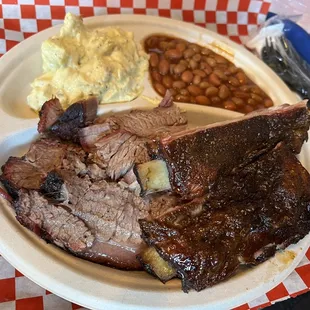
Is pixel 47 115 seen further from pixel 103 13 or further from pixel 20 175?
pixel 103 13

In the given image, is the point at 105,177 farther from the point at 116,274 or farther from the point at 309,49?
the point at 309,49

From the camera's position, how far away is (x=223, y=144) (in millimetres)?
1938

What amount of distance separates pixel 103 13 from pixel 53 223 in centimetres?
195

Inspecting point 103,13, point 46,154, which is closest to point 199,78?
point 103,13

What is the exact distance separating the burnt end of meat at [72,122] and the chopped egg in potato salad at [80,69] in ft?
0.62

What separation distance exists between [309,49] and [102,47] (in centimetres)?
160

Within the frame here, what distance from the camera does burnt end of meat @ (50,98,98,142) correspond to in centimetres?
222

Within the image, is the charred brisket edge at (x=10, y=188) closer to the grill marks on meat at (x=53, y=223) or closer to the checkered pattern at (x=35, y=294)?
the grill marks on meat at (x=53, y=223)

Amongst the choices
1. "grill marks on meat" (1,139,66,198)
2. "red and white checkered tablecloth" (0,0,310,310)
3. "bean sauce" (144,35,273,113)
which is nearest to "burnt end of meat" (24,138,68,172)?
"grill marks on meat" (1,139,66,198)

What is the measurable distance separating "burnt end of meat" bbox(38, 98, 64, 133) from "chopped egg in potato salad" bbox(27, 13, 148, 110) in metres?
0.19

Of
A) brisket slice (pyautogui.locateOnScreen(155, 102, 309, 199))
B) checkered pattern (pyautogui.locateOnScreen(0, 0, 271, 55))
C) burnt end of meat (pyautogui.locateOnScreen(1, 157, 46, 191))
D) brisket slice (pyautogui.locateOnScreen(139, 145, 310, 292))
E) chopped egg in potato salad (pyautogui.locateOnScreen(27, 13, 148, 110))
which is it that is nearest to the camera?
brisket slice (pyautogui.locateOnScreen(139, 145, 310, 292))

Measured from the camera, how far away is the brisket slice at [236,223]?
170 centimetres

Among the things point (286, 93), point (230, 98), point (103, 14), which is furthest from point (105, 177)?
point (103, 14)

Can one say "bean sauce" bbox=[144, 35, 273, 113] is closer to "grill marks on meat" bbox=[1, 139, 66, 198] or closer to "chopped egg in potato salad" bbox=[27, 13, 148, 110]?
"chopped egg in potato salad" bbox=[27, 13, 148, 110]
